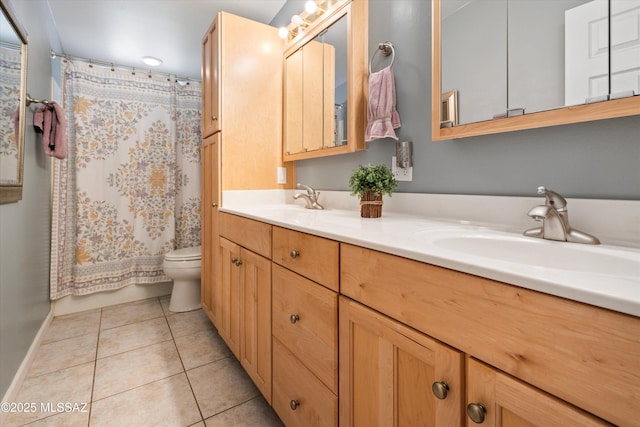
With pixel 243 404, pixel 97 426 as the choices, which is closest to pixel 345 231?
pixel 243 404

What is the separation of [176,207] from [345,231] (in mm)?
2512

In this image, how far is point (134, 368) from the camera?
Result: 1696 mm

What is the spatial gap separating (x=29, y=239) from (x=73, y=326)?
0.85m

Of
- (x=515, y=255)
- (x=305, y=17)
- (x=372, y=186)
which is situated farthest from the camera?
(x=305, y=17)

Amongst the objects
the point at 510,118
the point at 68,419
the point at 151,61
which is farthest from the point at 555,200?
the point at 151,61

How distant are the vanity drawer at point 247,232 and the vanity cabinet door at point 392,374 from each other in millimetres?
505

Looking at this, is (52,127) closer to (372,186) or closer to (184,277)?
(184,277)

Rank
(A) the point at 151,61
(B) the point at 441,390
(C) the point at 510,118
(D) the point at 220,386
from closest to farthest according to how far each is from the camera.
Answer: (B) the point at 441,390
(C) the point at 510,118
(D) the point at 220,386
(A) the point at 151,61

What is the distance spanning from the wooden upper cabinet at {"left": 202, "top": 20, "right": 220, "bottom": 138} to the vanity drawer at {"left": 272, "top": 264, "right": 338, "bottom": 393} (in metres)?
1.27

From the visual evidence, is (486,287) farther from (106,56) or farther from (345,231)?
(106,56)

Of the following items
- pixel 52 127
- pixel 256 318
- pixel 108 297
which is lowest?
pixel 108 297

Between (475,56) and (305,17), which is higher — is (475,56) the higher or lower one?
the lower one

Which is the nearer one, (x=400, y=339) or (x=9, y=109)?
(x=400, y=339)

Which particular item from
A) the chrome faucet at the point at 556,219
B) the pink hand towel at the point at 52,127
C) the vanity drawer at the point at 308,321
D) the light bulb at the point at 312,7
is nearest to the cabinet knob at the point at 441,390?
the vanity drawer at the point at 308,321
